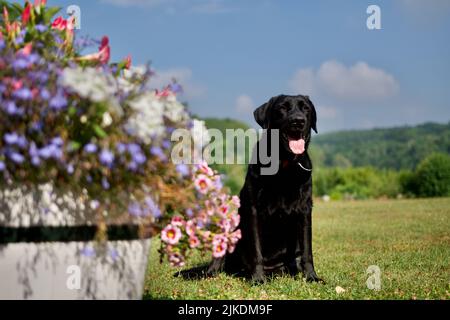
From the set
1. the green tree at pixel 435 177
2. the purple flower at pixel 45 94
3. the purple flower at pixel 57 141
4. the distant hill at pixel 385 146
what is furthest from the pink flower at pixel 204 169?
the distant hill at pixel 385 146

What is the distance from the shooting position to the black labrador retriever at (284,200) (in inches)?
176

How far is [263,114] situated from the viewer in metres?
4.83

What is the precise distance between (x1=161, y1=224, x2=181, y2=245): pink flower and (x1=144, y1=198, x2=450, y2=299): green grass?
0.78 m

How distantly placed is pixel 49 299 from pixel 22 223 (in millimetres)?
473

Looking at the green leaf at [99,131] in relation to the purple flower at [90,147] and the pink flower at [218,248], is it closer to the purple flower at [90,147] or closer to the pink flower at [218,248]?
the purple flower at [90,147]

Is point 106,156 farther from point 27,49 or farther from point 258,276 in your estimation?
point 258,276

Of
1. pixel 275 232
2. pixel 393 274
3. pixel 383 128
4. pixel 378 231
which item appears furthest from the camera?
pixel 383 128

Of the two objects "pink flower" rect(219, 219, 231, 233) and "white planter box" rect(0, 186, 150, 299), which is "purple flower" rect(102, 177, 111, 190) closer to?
"white planter box" rect(0, 186, 150, 299)

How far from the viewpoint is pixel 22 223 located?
2.82 m

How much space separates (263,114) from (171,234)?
1914 mm

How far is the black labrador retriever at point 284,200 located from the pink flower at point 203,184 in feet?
4.48

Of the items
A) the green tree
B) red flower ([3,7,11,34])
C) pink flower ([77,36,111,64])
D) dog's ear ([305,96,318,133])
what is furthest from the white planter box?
the green tree
